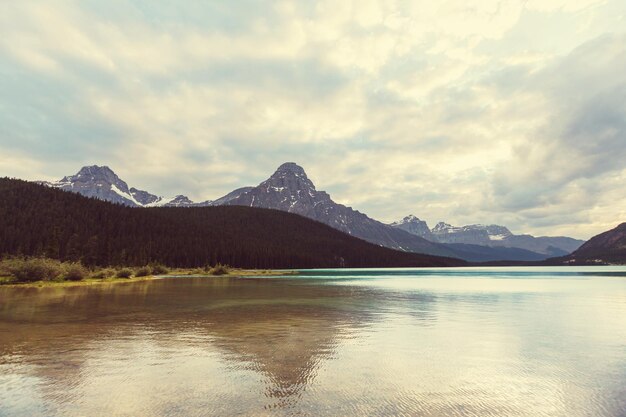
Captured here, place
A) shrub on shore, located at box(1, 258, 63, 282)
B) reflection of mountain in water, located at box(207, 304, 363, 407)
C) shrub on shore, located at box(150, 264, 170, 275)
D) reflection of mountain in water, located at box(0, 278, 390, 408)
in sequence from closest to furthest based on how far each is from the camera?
reflection of mountain in water, located at box(207, 304, 363, 407) < reflection of mountain in water, located at box(0, 278, 390, 408) < shrub on shore, located at box(1, 258, 63, 282) < shrub on shore, located at box(150, 264, 170, 275)

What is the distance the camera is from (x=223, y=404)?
511 inches

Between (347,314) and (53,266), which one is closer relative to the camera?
(347,314)

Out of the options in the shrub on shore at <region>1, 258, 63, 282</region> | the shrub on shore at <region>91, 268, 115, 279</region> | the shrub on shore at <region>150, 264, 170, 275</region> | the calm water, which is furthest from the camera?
the shrub on shore at <region>150, 264, 170, 275</region>

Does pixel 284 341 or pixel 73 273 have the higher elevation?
pixel 73 273

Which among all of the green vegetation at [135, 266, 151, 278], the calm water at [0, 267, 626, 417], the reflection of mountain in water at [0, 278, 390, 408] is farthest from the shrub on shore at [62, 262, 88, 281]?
the calm water at [0, 267, 626, 417]

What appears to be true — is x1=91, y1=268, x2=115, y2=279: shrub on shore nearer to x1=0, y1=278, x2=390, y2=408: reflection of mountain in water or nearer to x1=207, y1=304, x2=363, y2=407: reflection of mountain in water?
x1=0, y1=278, x2=390, y2=408: reflection of mountain in water

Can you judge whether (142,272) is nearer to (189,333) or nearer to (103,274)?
(103,274)

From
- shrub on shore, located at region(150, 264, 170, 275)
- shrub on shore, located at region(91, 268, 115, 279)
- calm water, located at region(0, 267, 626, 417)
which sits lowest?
calm water, located at region(0, 267, 626, 417)

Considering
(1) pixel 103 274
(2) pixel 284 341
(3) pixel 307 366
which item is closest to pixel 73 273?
(1) pixel 103 274

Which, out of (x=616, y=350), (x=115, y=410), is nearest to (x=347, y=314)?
(x=616, y=350)

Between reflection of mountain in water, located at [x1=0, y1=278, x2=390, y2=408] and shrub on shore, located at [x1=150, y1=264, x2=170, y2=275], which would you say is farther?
shrub on shore, located at [x1=150, y1=264, x2=170, y2=275]

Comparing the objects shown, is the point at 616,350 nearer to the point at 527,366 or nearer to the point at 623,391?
the point at 527,366

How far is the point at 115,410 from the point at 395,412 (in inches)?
358

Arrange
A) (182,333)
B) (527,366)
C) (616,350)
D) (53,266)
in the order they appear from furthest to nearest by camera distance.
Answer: (53,266), (182,333), (616,350), (527,366)
